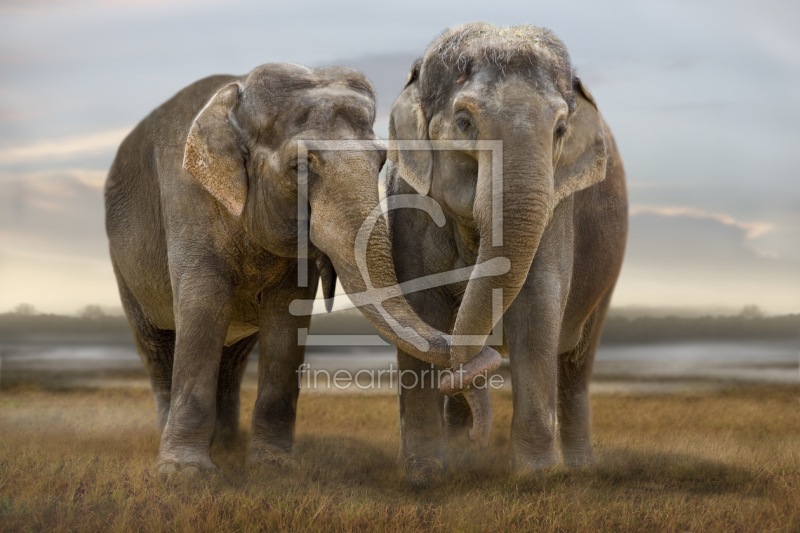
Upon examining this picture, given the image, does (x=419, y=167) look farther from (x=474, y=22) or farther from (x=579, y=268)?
(x=579, y=268)

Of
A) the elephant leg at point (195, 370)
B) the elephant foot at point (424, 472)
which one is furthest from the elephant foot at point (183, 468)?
the elephant foot at point (424, 472)

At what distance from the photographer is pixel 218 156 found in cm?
650

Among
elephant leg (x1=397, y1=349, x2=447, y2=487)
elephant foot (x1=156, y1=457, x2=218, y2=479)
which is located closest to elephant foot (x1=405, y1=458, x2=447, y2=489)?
elephant leg (x1=397, y1=349, x2=447, y2=487)

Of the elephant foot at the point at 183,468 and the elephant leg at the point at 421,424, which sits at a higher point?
the elephant leg at the point at 421,424

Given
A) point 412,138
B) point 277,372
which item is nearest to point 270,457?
point 277,372

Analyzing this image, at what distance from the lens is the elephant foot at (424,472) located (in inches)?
250

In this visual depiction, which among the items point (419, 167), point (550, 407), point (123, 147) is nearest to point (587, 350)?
point (550, 407)

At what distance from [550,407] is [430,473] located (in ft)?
3.32

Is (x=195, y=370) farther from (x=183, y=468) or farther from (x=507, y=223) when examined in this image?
(x=507, y=223)

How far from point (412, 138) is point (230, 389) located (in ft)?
14.3

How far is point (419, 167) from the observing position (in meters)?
6.07

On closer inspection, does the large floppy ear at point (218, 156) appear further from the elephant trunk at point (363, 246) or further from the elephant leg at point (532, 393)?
the elephant leg at point (532, 393)

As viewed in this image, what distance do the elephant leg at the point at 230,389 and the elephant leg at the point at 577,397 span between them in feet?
11.1

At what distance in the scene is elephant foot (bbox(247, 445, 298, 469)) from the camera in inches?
273
